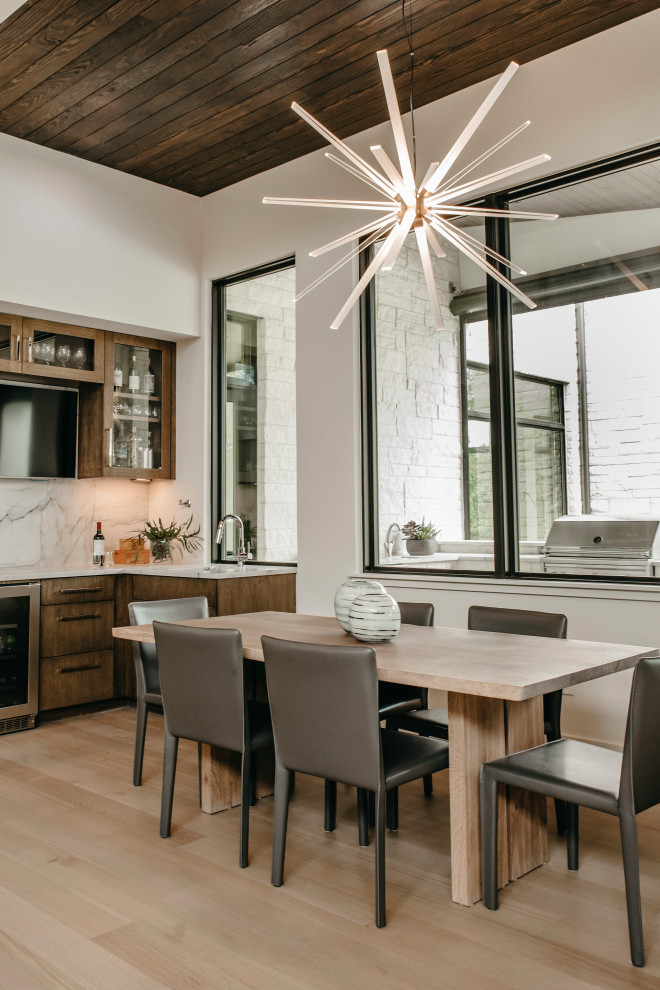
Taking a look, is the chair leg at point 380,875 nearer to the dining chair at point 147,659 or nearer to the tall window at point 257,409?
the dining chair at point 147,659

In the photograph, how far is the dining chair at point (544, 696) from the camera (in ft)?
9.33

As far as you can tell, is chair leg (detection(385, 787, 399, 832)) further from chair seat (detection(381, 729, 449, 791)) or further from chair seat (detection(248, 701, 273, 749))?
chair seat (detection(248, 701, 273, 749))

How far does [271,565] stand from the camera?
202 inches

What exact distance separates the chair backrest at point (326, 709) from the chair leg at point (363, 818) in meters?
0.45

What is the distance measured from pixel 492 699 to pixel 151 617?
1726 mm

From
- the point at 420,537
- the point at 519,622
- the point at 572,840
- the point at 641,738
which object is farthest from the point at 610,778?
the point at 420,537

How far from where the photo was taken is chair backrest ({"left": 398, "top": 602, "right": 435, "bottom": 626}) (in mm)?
3332

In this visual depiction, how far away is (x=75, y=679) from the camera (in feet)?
14.9

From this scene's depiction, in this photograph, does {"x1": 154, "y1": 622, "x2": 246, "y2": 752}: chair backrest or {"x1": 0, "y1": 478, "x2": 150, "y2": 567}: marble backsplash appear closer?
{"x1": 154, "y1": 622, "x2": 246, "y2": 752}: chair backrest

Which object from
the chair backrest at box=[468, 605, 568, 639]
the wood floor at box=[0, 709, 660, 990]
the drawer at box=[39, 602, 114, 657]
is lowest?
the wood floor at box=[0, 709, 660, 990]

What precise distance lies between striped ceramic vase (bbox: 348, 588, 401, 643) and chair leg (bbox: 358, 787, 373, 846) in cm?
52

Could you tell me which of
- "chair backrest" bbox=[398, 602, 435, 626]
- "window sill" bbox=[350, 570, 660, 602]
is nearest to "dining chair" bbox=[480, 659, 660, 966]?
"chair backrest" bbox=[398, 602, 435, 626]

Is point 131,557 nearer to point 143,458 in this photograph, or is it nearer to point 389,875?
point 143,458

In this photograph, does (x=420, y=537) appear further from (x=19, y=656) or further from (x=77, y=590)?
(x=19, y=656)
